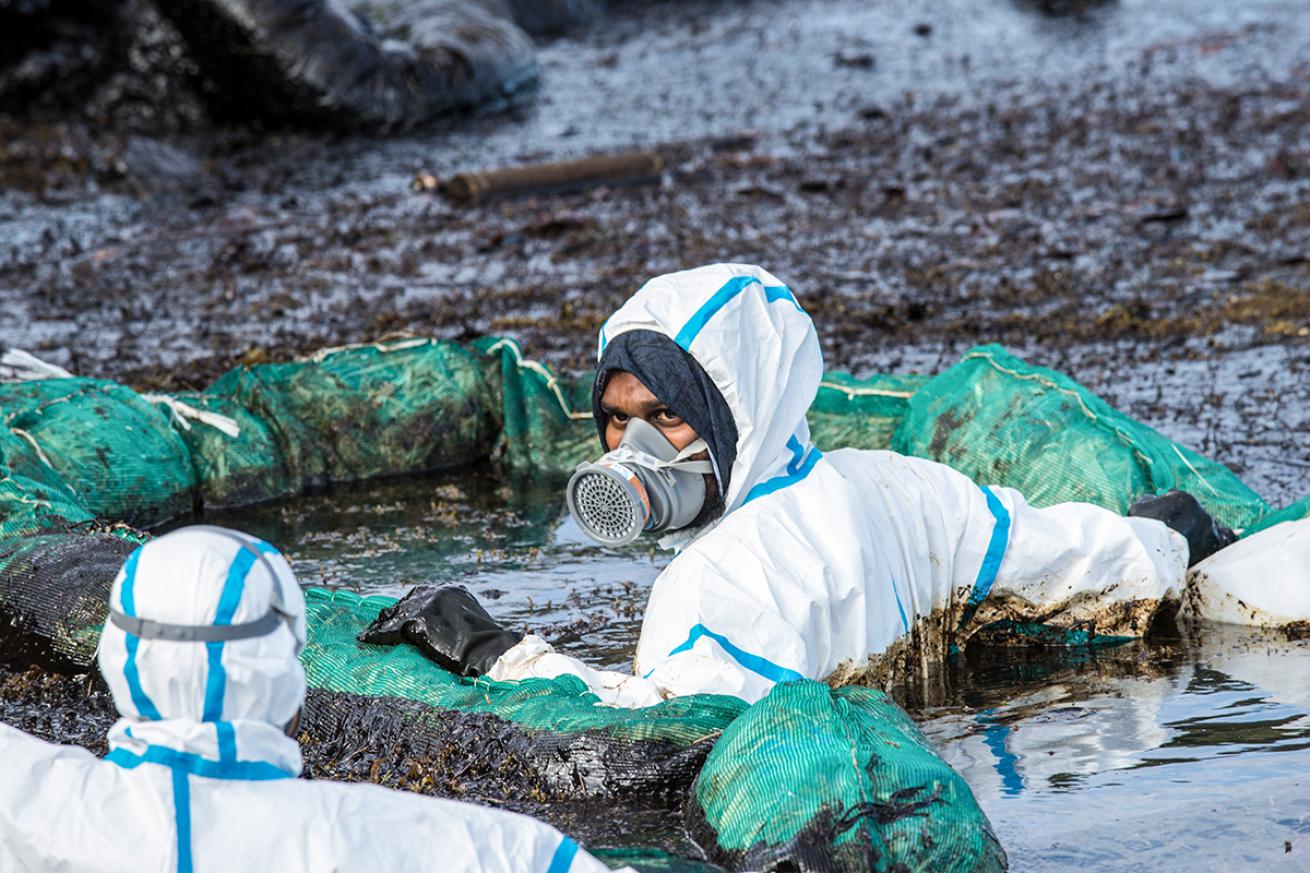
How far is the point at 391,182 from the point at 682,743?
8824mm

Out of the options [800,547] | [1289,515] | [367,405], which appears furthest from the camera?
[367,405]

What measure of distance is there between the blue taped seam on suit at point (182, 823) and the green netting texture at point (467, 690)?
1.38m

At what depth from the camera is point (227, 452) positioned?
6.34m

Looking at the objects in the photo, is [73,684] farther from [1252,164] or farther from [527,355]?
[1252,164]

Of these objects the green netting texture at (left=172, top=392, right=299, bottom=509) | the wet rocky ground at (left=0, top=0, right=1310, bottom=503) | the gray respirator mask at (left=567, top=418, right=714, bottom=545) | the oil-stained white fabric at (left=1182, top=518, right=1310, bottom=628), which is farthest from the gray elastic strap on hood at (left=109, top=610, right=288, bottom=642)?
the wet rocky ground at (left=0, top=0, right=1310, bottom=503)

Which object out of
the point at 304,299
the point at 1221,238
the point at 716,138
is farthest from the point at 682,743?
the point at 716,138

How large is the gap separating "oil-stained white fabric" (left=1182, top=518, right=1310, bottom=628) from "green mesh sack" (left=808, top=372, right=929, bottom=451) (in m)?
1.49

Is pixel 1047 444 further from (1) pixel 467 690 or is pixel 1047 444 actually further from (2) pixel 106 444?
(2) pixel 106 444

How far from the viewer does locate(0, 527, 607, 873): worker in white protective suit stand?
2.43 meters

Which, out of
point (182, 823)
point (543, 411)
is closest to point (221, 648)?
point (182, 823)

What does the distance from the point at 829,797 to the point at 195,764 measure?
1258 millimetres

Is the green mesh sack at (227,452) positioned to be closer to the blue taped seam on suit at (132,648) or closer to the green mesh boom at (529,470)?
the green mesh boom at (529,470)

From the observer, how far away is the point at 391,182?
1195cm

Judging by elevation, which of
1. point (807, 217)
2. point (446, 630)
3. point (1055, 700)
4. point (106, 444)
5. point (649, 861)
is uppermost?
point (807, 217)
